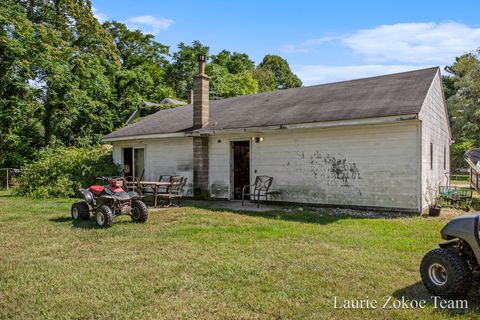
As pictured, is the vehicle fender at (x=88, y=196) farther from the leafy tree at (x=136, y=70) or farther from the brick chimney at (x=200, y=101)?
the leafy tree at (x=136, y=70)

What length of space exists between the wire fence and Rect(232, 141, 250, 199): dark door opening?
13031mm

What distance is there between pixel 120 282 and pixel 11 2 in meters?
21.6

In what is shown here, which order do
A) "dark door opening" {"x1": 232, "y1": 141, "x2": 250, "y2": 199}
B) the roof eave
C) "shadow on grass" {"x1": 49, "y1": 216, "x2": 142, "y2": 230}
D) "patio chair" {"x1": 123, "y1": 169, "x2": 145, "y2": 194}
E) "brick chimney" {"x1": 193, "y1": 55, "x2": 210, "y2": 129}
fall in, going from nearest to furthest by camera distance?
1. "shadow on grass" {"x1": 49, "y1": 216, "x2": 142, "y2": 230}
2. the roof eave
3. "patio chair" {"x1": 123, "y1": 169, "x2": 145, "y2": 194}
4. "dark door opening" {"x1": 232, "y1": 141, "x2": 250, "y2": 199}
5. "brick chimney" {"x1": 193, "y1": 55, "x2": 210, "y2": 129}

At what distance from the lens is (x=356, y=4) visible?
10.6m

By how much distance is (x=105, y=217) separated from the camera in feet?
23.9

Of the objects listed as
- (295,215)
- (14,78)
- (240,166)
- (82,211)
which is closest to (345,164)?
(295,215)

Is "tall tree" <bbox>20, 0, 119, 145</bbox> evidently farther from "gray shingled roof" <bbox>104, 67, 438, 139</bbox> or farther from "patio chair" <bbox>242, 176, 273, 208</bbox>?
"patio chair" <bbox>242, 176, 273, 208</bbox>

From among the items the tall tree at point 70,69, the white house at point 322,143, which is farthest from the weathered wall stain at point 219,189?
the tall tree at point 70,69

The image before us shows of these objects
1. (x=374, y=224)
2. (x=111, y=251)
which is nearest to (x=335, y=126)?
(x=374, y=224)

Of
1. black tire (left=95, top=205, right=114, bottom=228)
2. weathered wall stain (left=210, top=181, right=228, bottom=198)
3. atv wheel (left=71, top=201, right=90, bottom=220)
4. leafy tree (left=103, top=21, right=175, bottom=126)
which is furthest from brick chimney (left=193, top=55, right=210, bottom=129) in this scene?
leafy tree (left=103, top=21, right=175, bottom=126)

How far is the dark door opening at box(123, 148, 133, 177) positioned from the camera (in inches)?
612

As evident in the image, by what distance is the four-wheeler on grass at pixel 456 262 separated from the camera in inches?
135

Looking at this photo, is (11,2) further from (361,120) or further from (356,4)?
(361,120)

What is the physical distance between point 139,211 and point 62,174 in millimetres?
7975
